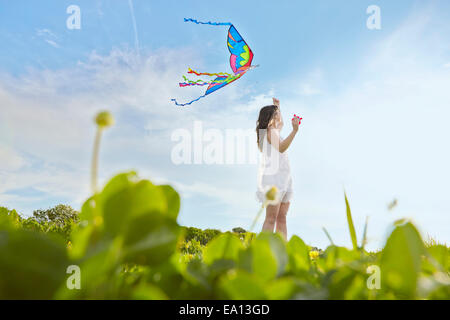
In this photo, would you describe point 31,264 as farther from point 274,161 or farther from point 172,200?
point 274,161

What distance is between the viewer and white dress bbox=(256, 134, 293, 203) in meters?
7.27

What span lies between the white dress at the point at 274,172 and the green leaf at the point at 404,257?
666 cm

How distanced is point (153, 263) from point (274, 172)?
6995mm

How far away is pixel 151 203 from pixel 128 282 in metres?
0.20

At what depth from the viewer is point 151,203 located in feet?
1.40

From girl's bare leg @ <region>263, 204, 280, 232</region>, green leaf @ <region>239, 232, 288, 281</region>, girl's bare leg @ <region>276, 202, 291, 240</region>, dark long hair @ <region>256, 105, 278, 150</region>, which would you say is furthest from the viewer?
dark long hair @ <region>256, 105, 278, 150</region>

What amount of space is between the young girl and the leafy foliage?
6.58 meters

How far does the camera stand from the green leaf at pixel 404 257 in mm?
461

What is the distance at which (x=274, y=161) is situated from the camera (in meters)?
7.46

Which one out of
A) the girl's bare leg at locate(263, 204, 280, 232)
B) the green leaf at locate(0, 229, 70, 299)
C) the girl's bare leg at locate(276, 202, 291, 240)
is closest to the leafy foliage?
the green leaf at locate(0, 229, 70, 299)

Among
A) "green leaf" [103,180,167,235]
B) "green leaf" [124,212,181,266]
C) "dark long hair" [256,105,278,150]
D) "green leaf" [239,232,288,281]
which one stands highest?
"dark long hair" [256,105,278,150]

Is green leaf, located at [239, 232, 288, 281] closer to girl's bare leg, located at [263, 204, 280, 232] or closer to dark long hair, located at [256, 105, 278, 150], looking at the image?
girl's bare leg, located at [263, 204, 280, 232]

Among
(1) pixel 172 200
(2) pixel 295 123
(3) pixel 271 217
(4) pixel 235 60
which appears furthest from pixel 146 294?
(4) pixel 235 60
